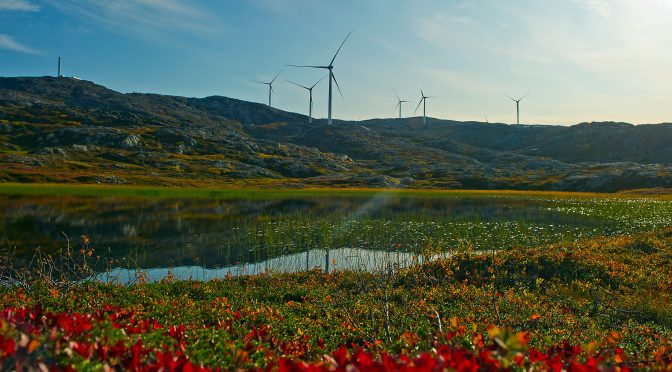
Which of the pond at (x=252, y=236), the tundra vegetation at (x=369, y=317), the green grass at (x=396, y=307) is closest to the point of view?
the tundra vegetation at (x=369, y=317)

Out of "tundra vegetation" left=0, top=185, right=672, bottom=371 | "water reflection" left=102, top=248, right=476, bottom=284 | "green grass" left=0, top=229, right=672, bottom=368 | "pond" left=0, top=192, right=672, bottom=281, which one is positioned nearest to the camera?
"tundra vegetation" left=0, top=185, right=672, bottom=371

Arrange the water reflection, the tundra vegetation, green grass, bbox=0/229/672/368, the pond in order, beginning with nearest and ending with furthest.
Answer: the tundra vegetation, green grass, bbox=0/229/672/368, the water reflection, the pond

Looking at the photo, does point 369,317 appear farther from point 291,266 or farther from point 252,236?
point 252,236

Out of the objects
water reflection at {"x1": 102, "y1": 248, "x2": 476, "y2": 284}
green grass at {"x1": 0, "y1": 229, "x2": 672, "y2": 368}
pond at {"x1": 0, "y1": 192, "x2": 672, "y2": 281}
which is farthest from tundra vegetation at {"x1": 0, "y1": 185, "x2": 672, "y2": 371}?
pond at {"x1": 0, "y1": 192, "x2": 672, "y2": 281}

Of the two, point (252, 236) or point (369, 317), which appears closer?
point (369, 317)

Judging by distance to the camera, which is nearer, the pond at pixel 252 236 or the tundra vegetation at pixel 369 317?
the tundra vegetation at pixel 369 317

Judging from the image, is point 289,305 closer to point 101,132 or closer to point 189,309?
point 189,309

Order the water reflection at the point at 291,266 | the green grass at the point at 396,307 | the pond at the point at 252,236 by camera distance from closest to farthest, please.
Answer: the green grass at the point at 396,307 < the water reflection at the point at 291,266 < the pond at the point at 252,236

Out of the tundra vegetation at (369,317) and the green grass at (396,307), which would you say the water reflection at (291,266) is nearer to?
the tundra vegetation at (369,317)

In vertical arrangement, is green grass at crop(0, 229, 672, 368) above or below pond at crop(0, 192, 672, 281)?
above

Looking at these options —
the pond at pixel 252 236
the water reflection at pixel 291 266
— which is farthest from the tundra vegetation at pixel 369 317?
the pond at pixel 252 236

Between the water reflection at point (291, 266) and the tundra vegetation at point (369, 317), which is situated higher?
the tundra vegetation at point (369, 317)

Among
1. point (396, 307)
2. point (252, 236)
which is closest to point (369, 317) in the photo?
point (396, 307)

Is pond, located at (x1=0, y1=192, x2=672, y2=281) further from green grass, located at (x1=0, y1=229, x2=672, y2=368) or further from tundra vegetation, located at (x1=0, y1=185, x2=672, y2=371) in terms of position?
green grass, located at (x1=0, y1=229, x2=672, y2=368)
